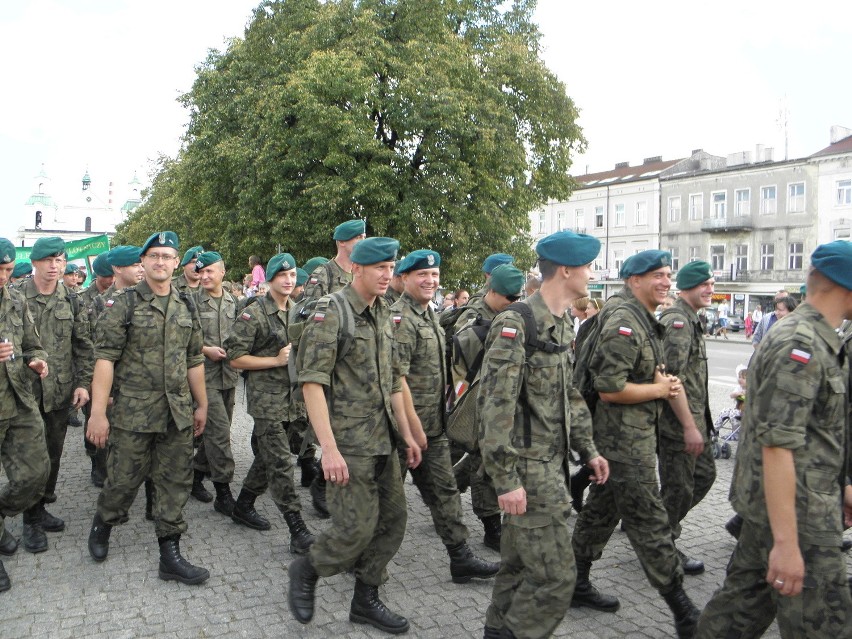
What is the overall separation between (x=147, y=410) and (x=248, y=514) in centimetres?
151

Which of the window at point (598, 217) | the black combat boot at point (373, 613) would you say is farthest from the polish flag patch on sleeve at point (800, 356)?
the window at point (598, 217)

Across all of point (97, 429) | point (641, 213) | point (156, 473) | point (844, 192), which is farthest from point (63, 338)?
point (641, 213)

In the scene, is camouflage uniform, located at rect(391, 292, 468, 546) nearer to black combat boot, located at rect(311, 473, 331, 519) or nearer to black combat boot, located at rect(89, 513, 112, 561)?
black combat boot, located at rect(311, 473, 331, 519)

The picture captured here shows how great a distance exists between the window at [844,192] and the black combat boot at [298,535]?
4654cm

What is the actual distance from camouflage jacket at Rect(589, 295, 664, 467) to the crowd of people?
1 cm

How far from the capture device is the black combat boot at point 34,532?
5371 millimetres

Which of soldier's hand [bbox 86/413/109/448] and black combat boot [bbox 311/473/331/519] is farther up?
soldier's hand [bbox 86/413/109/448]

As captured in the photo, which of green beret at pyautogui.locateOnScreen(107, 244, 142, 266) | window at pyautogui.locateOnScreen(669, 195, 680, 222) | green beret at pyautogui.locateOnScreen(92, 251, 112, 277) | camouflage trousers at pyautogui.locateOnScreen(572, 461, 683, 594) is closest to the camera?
camouflage trousers at pyautogui.locateOnScreen(572, 461, 683, 594)

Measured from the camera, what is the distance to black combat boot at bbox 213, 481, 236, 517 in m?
6.37

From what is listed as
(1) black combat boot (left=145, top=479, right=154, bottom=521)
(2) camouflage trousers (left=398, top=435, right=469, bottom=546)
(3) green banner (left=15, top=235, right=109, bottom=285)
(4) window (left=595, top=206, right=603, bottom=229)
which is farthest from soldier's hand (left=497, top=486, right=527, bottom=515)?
(4) window (left=595, top=206, right=603, bottom=229)

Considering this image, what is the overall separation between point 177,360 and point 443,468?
Answer: 2000 mm

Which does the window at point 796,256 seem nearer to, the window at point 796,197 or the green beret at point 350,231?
the window at point 796,197

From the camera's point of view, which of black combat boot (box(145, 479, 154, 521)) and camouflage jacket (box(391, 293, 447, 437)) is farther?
black combat boot (box(145, 479, 154, 521))

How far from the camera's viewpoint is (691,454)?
15.4ft
